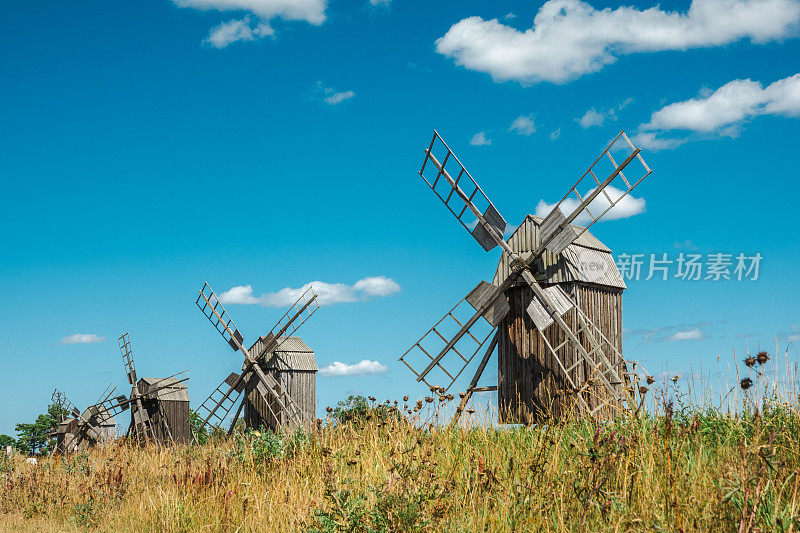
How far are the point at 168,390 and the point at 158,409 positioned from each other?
909 millimetres

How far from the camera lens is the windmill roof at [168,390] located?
29723 mm

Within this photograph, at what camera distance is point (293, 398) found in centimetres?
2523

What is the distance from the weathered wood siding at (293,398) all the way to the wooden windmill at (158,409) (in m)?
5.73

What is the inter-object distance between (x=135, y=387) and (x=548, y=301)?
2263 cm

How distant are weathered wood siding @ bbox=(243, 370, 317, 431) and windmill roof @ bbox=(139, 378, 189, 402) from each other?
18.8 ft

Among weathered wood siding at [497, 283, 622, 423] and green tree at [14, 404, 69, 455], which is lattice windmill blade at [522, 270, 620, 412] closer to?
weathered wood siding at [497, 283, 622, 423]

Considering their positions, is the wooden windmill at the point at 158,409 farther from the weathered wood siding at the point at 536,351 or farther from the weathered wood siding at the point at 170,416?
the weathered wood siding at the point at 536,351

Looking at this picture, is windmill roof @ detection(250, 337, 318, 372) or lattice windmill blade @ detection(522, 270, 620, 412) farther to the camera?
windmill roof @ detection(250, 337, 318, 372)

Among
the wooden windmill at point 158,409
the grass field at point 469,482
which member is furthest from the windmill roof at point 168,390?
the grass field at point 469,482

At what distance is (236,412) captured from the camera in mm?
25625

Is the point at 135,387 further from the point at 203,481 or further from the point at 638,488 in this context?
the point at 638,488

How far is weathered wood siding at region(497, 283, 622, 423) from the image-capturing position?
46.2ft

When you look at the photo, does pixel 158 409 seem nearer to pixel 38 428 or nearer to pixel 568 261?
pixel 38 428

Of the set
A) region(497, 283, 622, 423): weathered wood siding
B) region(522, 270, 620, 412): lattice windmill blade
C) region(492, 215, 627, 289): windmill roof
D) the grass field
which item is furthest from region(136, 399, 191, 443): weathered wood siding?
region(522, 270, 620, 412): lattice windmill blade
